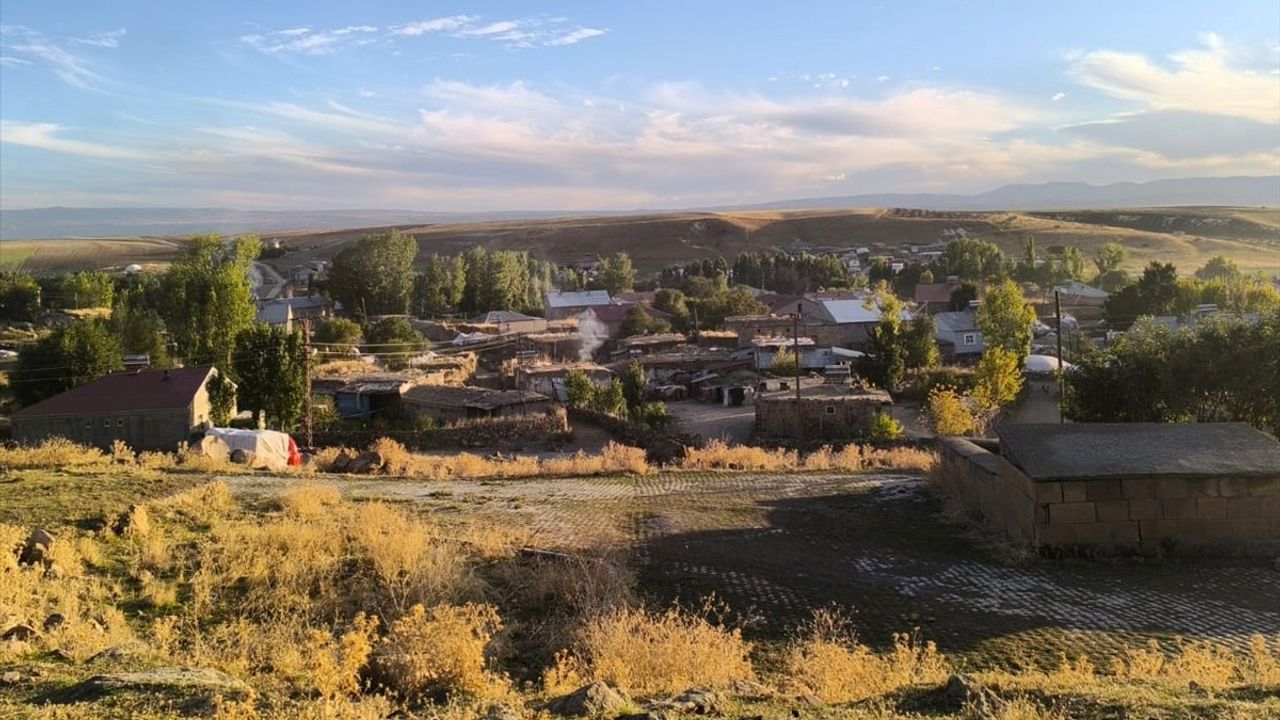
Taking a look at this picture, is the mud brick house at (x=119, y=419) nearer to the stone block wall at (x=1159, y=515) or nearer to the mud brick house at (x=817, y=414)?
→ the mud brick house at (x=817, y=414)

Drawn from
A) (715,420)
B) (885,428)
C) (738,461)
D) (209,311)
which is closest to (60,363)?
(209,311)

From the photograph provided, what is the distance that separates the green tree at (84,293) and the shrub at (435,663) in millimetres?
68318

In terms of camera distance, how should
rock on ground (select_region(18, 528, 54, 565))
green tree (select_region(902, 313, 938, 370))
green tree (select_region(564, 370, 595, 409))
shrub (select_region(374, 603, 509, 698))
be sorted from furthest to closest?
green tree (select_region(902, 313, 938, 370)) → green tree (select_region(564, 370, 595, 409)) → rock on ground (select_region(18, 528, 54, 565)) → shrub (select_region(374, 603, 509, 698))

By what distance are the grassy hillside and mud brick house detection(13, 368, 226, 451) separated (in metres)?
89.7

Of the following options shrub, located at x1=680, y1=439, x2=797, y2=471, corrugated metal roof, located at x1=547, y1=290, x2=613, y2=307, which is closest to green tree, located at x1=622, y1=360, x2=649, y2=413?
shrub, located at x1=680, y1=439, x2=797, y2=471

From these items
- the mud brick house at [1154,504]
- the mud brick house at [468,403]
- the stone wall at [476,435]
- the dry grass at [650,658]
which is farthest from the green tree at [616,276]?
the dry grass at [650,658]

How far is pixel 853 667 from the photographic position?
6.52 m

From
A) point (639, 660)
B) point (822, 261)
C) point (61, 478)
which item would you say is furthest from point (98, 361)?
point (822, 261)

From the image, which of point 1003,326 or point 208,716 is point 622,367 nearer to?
point 1003,326

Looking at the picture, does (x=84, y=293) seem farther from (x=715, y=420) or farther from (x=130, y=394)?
(x=715, y=420)

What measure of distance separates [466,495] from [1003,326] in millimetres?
35674

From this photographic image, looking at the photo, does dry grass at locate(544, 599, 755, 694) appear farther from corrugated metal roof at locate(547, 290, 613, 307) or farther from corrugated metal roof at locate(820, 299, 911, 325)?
corrugated metal roof at locate(547, 290, 613, 307)

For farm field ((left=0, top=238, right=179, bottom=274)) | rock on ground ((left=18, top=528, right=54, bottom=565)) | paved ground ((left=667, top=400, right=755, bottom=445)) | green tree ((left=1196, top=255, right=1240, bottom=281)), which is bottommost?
paved ground ((left=667, top=400, right=755, bottom=445))

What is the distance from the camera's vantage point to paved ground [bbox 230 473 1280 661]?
828cm
